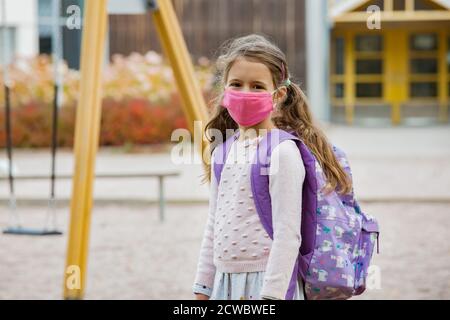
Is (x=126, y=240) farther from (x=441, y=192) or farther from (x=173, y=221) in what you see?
(x=441, y=192)

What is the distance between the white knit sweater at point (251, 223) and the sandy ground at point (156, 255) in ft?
10.9

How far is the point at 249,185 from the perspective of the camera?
3.23 metres

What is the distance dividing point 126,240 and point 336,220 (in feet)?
20.2

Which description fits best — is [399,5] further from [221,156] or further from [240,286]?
[240,286]

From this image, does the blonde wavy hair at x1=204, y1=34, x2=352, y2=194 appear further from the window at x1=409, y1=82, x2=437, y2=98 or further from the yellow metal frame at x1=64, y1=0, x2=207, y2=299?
the window at x1=409, y1=82, x2=437, y2=98

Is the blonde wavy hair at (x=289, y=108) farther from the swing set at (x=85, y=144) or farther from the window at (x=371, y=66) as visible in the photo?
the window at (x=371, y=66)

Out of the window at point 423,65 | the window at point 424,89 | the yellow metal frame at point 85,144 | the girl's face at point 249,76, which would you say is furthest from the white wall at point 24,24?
the girl's face at point 249,76

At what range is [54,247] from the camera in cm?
898

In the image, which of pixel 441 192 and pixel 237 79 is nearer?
pixel 237 79

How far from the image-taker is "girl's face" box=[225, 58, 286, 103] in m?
3.31

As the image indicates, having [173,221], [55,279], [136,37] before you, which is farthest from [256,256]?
[136,37]

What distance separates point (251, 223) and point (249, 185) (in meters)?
0.12

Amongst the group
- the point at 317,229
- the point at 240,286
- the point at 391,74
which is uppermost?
the point at 391,74

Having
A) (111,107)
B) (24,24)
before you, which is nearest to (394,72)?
(111,107)
